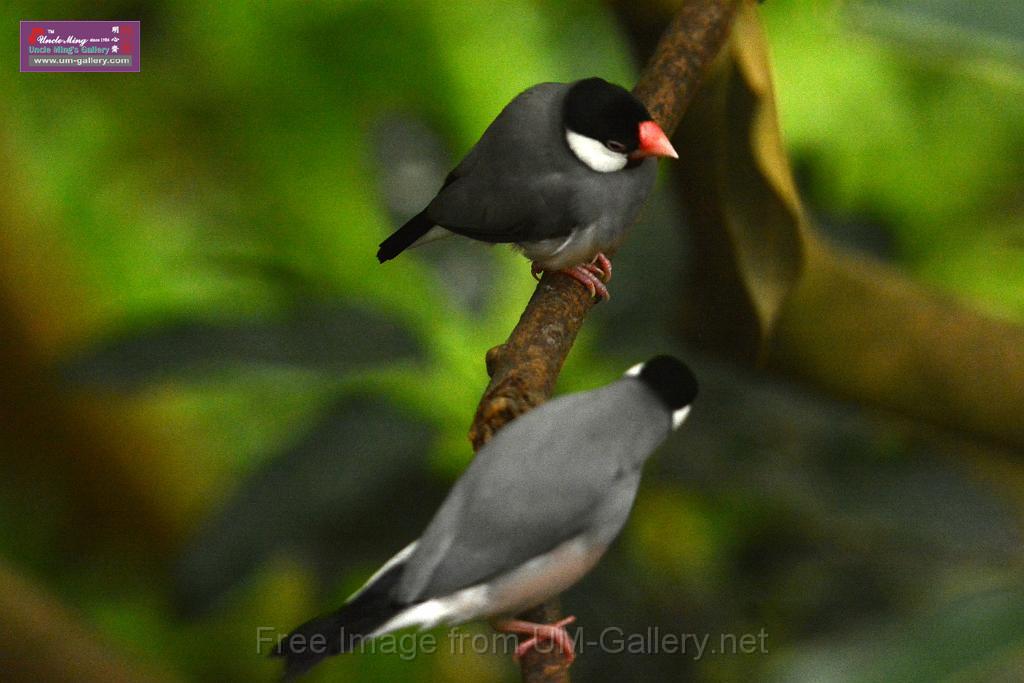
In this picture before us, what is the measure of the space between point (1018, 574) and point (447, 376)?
0.60 meters

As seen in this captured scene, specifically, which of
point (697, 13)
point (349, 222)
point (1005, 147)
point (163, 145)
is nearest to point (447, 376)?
point (349, 222)

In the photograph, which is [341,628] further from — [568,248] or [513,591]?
[568,248]

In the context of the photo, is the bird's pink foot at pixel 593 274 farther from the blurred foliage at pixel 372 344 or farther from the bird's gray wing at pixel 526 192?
the blurred foliage at pixel 372 344

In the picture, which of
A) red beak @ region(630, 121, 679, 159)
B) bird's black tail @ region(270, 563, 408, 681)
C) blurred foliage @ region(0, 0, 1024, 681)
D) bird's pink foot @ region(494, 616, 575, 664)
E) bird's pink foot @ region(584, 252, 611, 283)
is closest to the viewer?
bird's black tail @ region(270, 563, 408, 681)

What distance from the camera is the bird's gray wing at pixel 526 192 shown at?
769mm

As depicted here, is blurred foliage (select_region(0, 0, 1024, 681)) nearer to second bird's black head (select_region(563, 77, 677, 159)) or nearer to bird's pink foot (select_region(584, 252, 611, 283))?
bird's pink foot (select_region(584, 252, 611, 283))

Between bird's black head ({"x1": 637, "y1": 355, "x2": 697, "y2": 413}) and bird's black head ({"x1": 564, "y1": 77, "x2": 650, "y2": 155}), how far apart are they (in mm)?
230

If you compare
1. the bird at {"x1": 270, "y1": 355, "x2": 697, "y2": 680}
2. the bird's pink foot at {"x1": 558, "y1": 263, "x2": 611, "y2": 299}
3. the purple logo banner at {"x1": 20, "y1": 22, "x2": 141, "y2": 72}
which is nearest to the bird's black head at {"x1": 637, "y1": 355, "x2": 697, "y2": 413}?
the bird at {"x1": 270, "y1": 355, "x2": 697, "y2": 680}

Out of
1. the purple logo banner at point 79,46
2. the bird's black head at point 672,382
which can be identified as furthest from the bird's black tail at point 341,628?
the purple logo banner at point 79,46

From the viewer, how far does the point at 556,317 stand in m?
0.72

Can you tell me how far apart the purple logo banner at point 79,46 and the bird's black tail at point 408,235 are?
22.8 inches

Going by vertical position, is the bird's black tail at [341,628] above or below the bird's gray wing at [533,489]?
below

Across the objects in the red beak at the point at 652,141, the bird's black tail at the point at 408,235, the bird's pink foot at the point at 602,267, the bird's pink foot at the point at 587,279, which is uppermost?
the red beak at the point at 652,141

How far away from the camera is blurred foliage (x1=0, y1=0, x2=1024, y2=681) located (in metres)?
1.01
